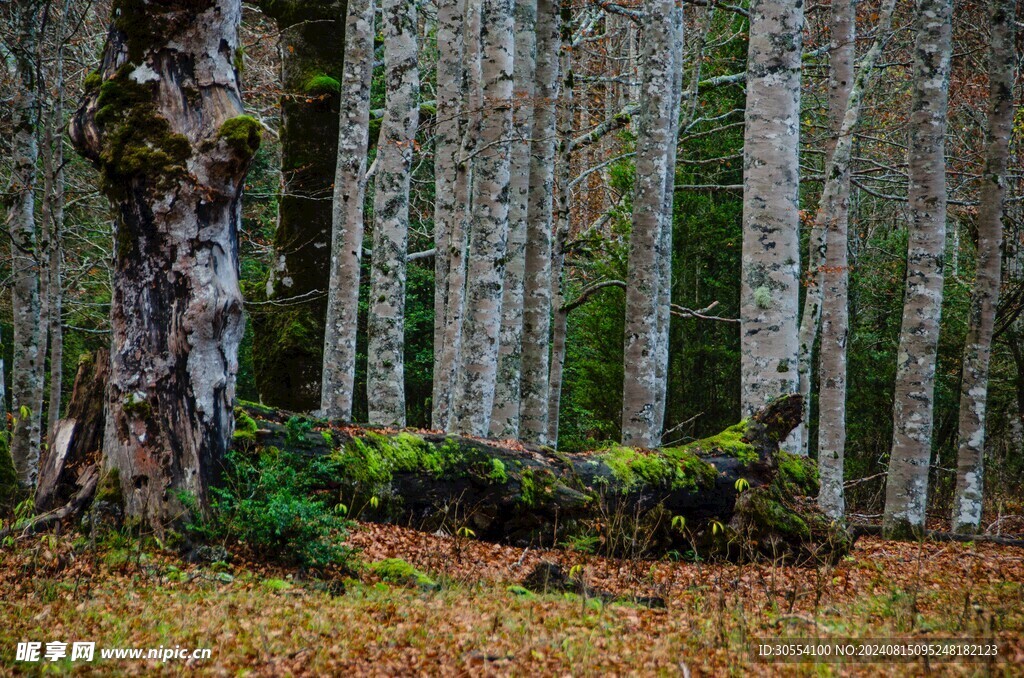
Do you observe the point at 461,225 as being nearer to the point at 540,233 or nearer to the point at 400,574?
the point at 540,233

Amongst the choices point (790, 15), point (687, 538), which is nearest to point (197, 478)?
point (687, 538)

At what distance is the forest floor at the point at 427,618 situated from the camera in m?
4.10

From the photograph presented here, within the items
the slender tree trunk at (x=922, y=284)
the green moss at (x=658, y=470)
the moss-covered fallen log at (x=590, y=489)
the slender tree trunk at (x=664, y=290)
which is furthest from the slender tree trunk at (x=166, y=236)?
the slender tree trunk at (x=922, y=284)

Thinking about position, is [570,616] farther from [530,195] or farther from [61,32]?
[61,32]

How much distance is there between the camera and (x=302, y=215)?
41.8 ft

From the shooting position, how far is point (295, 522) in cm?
595

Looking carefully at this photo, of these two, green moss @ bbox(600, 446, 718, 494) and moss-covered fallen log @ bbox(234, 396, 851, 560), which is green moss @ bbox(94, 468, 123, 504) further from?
green moss @ bbox(600, 446, 718, 494)

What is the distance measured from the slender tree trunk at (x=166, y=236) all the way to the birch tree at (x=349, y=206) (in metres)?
4.83

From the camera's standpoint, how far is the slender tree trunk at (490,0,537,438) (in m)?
11.8

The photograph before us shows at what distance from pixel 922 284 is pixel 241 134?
889cm

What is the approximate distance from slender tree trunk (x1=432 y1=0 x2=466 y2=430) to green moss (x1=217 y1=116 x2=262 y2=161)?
5.38 m

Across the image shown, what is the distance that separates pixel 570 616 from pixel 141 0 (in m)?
5.66

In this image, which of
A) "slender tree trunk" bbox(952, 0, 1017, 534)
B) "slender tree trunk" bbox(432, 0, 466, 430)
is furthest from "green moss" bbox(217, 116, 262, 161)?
"slender tree trunk" bbox(952, 0, 1017, 534)

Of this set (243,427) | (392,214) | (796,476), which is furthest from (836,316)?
(243,427)
